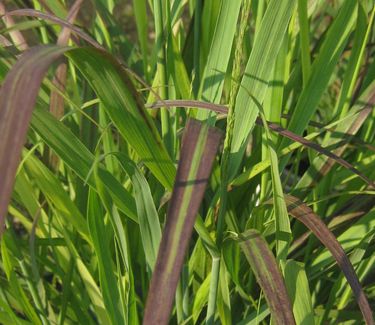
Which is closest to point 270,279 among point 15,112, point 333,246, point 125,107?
point 333,246

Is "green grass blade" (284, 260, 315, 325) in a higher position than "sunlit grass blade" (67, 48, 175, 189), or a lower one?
lower

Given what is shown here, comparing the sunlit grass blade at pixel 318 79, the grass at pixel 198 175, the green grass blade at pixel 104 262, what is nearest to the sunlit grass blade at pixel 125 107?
the grass at pixel 198 175

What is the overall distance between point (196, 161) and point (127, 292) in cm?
33

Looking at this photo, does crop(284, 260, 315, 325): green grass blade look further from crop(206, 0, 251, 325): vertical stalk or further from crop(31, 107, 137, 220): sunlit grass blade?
crop(31, 107, 137, 220): sunlit grass blade

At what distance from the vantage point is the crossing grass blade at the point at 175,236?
520 mm

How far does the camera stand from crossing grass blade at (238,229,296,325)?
65 centimetres

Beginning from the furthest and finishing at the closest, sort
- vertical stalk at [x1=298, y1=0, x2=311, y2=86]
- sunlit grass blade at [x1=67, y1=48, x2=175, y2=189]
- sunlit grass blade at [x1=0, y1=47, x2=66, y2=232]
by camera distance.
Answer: vertical stalk at [x1=298, y1=0, x2=311, y2=86]
sunlit grass blade at [x1=67, y1=48, x2=175, y2=189]
sunlit grass blade at [x1=0, y1=47, x2=66, y2=232]

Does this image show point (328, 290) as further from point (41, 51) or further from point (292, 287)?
point (41, 51)

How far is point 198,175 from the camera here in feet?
1.79

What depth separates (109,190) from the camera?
2.49 feet

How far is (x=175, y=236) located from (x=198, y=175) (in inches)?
2.1

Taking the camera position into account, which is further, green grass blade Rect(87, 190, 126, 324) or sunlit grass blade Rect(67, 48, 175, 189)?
green grass blade Rect(87, 190, 126, 324)

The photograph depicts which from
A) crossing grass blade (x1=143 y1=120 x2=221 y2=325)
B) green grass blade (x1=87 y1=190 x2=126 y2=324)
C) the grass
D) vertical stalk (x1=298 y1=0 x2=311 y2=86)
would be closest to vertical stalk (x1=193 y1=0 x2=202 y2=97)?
the grass

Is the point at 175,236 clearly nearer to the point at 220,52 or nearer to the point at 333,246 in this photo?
the point at 333,246
